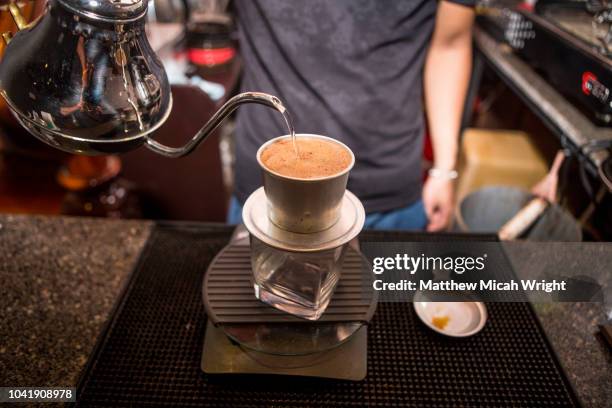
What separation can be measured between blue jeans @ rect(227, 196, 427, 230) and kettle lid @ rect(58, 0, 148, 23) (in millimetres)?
965

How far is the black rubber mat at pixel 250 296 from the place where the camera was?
836 millimetres

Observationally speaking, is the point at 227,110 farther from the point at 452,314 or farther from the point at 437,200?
the point at 437,200

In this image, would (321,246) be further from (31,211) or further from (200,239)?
(31,211)

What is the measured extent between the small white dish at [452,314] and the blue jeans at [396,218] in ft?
1.68

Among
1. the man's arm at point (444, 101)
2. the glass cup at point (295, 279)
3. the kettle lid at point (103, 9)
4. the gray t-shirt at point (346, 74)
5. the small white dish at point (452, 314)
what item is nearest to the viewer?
the kettle lid at point (103, 9)

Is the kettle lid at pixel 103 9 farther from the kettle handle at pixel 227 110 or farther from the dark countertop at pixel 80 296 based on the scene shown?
the dark countertop at pixel 80 296

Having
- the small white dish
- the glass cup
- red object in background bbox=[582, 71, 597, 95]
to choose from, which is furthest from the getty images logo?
red object in background bbox=[582, 71, 597, 95]

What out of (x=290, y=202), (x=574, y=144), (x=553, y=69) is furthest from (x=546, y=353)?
(x=553, y=69)

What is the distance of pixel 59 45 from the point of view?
23.7 inches

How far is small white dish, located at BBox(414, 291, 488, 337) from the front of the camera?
3.16 feet

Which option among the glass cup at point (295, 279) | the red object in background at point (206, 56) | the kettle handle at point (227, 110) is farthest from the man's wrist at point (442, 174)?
the red object in background at point (206, 56)

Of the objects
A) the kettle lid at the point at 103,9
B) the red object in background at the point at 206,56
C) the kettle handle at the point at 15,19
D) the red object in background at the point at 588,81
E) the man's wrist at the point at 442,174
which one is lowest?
the man's wrist at the point at 442,174

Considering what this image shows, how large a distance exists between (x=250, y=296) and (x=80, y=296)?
0.45m

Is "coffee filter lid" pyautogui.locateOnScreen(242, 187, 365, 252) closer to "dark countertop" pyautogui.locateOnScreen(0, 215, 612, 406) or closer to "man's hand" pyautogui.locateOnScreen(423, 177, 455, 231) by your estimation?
"dark countertop" pyautogui.locateOnScreen(0, 215, 612, 406)
